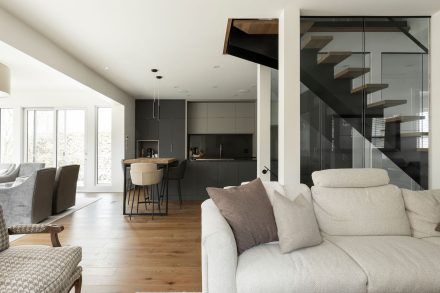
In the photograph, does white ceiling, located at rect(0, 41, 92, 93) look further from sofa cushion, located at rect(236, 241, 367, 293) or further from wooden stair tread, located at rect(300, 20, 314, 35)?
sofa cushion, located at rect(236, 241, 367, 293)

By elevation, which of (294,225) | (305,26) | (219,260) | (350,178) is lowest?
(219,260)

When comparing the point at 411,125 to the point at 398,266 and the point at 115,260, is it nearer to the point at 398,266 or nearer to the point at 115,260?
the point at 398,266

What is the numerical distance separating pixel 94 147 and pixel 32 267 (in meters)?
6.18

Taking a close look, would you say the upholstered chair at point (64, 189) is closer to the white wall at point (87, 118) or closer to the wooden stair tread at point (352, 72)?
the white wall at point (87, 118)

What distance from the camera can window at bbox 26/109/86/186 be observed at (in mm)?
7277

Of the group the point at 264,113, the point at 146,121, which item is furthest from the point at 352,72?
the point at 146,121

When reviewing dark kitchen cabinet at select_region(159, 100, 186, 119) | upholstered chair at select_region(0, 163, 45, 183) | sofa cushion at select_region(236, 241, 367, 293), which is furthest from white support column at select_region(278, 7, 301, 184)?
dark kitchen cabinet at select_region(159, 100, 186, 119)

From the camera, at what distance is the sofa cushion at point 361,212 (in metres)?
2.24

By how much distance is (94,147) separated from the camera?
7.28m

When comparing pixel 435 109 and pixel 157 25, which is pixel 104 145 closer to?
pixel 157 25

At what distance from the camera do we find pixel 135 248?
10.5 ft

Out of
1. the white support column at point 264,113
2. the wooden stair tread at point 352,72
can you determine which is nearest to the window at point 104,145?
the white support column at point 264,113

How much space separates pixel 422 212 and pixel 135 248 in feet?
9.61

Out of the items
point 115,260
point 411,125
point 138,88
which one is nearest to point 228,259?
point 115,260
